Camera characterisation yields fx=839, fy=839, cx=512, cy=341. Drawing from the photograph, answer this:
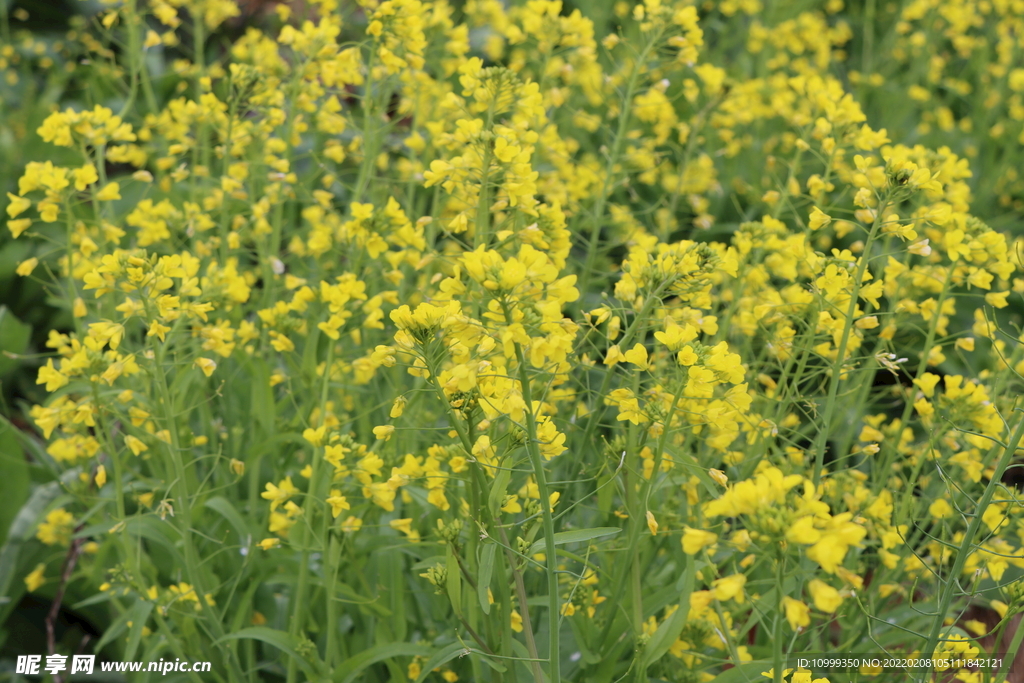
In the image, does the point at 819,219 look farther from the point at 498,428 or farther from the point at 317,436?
the point at 317,436

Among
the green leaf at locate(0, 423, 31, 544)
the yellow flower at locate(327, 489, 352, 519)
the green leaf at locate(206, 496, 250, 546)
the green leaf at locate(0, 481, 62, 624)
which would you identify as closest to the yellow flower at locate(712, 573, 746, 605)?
the yellow flower at locate(327, 489, 352, 519)

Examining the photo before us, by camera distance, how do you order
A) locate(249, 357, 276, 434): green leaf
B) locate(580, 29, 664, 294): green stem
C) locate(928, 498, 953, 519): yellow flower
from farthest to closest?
locate(580, 29, 664, 294): green stem
locate(249, 357, 276, 434): green leaf
locate(928, 498, 953, 519): yellow flower

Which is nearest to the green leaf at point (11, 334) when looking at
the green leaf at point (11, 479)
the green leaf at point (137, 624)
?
the green leaf at point (11, 479)

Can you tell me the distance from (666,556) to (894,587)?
0.65m

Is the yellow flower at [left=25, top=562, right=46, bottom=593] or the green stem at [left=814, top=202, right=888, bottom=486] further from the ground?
the green stem at [left=814, top=202, right=888, bottom=486]

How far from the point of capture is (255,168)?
11.0ft

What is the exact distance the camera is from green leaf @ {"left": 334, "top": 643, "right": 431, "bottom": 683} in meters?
2.04

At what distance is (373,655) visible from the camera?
6.80 ft

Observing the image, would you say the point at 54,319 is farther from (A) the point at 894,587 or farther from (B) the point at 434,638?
(A) the point at 894,587

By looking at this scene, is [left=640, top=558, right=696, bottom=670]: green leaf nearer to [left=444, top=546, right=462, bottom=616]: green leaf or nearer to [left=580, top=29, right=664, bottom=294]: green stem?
[left=444, top=546, right=462, bottom=616]: green leaf

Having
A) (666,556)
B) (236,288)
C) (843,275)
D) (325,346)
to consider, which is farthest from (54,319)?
(843,275)

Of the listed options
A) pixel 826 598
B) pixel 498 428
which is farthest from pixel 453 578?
pixel 826 598

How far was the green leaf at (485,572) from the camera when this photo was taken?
5.34ft

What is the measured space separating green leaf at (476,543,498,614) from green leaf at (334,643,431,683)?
41cm
